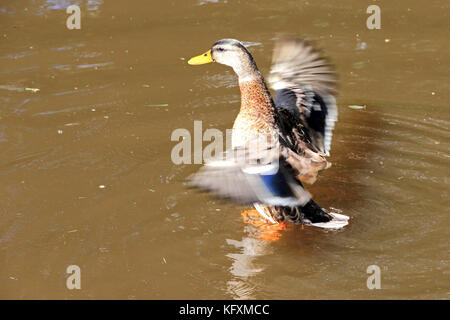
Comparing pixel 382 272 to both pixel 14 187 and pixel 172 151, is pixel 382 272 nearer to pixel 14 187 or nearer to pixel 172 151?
pixel 172 151

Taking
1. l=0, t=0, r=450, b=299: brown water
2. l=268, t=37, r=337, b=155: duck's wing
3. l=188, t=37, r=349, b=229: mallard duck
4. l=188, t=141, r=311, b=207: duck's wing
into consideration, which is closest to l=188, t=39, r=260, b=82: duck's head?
l=188, t=37, r=349, b=229: mallard duck

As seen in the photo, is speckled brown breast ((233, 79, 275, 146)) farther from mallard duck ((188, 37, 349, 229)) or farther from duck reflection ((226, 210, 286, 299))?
duck reflection ((226, 210, 286, 299))

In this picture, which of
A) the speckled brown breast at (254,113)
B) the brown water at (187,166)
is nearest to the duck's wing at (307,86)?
the speckled brown breast at (254,113)

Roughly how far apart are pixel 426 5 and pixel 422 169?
4.35 metres

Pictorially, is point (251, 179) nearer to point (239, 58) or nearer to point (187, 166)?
point (239, 58)

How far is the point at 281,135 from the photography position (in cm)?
491

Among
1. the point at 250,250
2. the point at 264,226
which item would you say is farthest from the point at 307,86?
the point at 250,250

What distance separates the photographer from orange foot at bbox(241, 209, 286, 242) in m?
5.11

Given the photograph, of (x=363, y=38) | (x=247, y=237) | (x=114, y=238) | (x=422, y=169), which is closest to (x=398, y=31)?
(x=363, y=38)

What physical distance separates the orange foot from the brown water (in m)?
0.07

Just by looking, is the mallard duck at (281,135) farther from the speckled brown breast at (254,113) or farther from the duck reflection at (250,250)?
the duck reflection at (250,250)

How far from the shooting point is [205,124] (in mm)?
6535

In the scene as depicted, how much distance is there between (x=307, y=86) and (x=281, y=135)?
748 millimetres

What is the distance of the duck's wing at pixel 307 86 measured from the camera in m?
5.35
